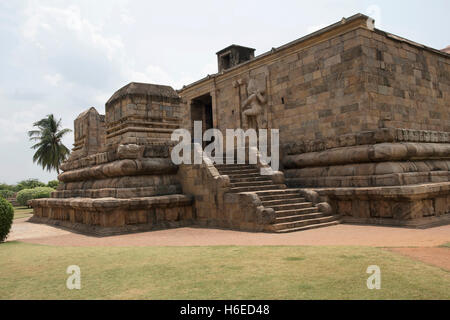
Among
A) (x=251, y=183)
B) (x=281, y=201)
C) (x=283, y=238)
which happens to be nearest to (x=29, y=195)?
(x=251, y=183)

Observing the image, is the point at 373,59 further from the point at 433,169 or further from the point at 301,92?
the point at 433,169

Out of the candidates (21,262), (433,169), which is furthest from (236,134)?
(21,262)

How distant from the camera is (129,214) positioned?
896 centimetres

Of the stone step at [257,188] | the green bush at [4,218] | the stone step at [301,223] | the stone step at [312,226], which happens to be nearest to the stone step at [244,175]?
the stone step at [257,188]

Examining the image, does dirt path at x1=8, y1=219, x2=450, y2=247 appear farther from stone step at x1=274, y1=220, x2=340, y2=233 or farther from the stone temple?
the stone temple

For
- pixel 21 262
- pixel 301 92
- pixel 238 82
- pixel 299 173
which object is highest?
pixel 238 82

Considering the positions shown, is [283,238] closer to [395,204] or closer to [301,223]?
[301,223]

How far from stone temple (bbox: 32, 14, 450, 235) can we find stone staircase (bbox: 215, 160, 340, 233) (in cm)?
3

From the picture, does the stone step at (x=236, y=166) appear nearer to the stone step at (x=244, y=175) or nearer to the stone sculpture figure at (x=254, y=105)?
the stone step at (x=244, y=175)
